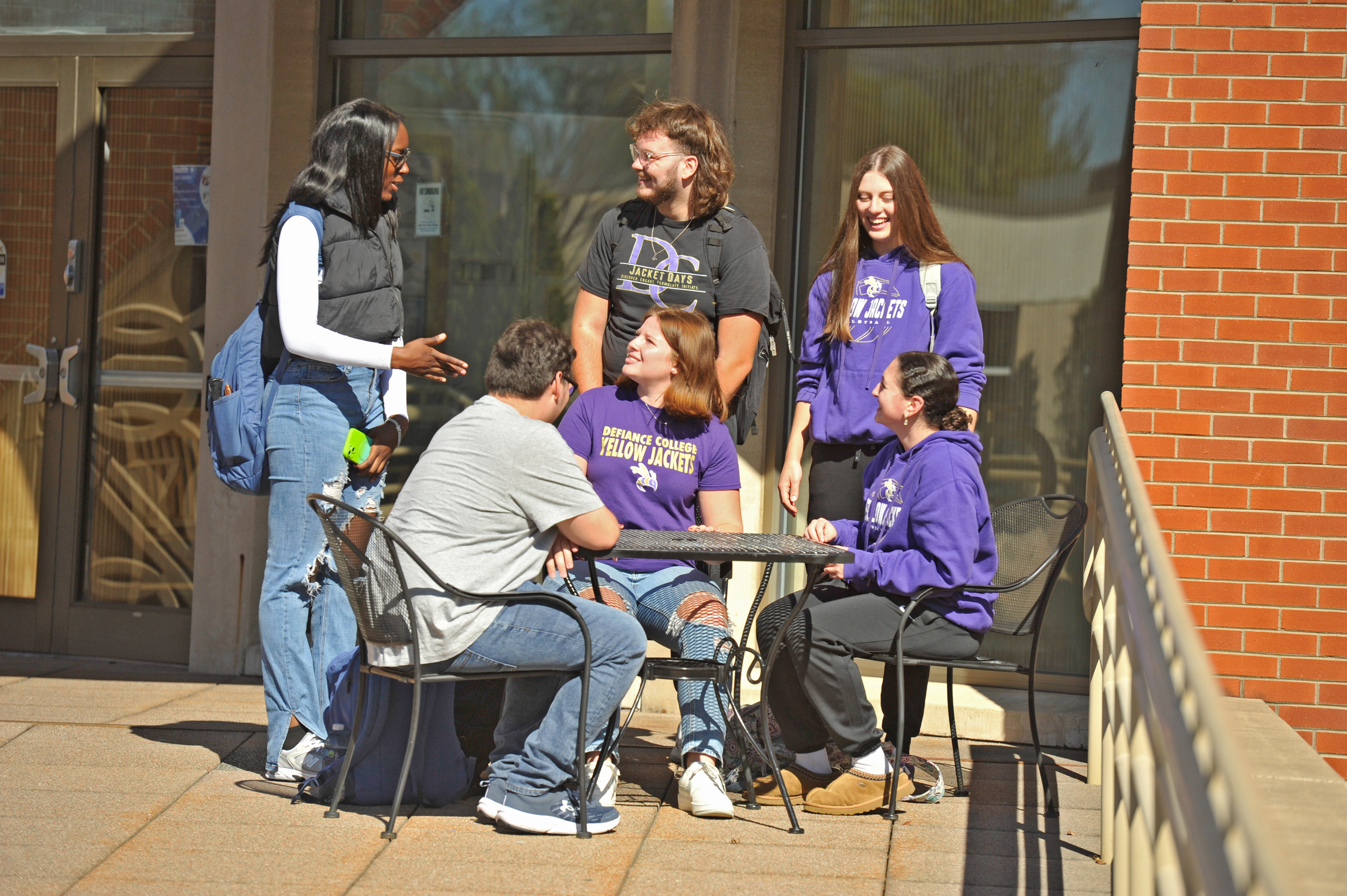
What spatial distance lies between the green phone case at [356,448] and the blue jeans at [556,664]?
733mm

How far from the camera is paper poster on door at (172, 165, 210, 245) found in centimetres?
571

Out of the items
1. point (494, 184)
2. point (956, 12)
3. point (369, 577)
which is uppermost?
point (956, 12)

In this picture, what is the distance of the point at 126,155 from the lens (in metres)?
5.80

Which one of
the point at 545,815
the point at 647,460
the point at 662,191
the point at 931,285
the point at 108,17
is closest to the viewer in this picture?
the point at 545,815

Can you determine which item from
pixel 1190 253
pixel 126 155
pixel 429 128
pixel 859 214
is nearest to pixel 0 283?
pixel 126 155

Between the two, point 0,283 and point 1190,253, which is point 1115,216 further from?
point 0,283

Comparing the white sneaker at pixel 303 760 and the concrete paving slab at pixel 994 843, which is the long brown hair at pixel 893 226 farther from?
the white sneaker at pixel 303 760

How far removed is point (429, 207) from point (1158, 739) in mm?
4379

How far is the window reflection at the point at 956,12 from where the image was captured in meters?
4.91

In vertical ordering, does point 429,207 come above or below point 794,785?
Result: above

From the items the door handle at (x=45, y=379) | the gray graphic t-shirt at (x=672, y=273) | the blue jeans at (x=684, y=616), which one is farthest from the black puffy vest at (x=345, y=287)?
the door handle at (x=45, y=379)

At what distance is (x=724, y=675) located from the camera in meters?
3.49

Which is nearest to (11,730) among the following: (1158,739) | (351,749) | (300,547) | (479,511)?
(300,547)

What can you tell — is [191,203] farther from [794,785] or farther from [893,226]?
[794,785]
